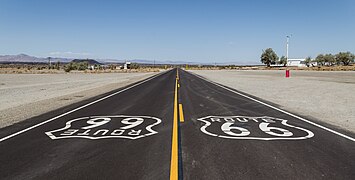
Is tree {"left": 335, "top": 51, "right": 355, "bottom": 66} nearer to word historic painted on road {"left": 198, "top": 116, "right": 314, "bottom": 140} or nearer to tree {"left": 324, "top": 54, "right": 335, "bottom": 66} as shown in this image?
tree {"left": 324, "top": 54, "right": 335, "bottom": 66}

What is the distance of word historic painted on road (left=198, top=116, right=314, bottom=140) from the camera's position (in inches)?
248

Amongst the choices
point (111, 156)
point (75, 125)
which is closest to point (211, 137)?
point (111, 156)

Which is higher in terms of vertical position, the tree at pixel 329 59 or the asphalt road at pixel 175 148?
the tree at pixel 329 59

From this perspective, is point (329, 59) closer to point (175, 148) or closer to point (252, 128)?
point (252, 128)

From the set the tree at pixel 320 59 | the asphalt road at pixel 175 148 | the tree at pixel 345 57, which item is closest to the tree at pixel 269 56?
the tree at pixel 345 57

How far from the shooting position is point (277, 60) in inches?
5069

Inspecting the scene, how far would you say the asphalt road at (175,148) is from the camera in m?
4.15

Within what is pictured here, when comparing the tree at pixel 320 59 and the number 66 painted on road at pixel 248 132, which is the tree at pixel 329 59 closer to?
the tree at pixel 320 59

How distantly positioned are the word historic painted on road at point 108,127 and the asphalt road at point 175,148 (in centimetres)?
2

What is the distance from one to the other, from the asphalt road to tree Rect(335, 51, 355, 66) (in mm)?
160470

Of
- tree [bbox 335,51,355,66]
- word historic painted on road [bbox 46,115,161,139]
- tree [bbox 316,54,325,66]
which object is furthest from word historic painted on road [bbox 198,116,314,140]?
tree [bbox 316,54,325,66]

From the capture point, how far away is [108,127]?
23.6 feet

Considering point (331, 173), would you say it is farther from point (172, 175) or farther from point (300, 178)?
point (172, 175)

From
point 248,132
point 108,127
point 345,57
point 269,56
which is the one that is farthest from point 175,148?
point 345,57
